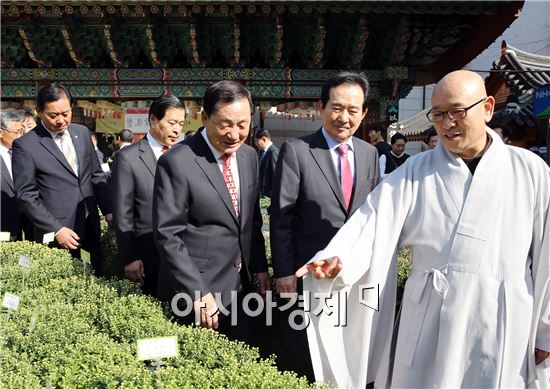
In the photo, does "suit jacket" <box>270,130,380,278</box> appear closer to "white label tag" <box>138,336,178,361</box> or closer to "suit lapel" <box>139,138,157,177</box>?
"white label tag" <box>138,336,178,361</box>

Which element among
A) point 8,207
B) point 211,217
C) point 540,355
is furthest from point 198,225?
point 8,207

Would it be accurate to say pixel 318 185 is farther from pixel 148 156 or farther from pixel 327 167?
pixel 148 156

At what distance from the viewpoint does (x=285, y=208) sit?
2822mm

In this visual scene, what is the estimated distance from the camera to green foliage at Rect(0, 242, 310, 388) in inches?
72.2

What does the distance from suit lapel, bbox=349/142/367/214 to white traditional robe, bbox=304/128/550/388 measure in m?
0.49

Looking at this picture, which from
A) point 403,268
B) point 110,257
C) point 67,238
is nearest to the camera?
point 67,238

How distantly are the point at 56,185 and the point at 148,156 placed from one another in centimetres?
95

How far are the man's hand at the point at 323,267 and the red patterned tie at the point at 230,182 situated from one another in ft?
2.42

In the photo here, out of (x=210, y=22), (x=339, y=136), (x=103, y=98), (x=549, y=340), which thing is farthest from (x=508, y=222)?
(x=103, y=98)

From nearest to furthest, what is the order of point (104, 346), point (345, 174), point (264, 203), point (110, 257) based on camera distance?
1. point (104, 346)
2. point (345, 174)
3. point (110, 257)
4. point (264, 203)

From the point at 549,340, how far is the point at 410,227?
0.77 meters

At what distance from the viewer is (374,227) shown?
2324 millimetres

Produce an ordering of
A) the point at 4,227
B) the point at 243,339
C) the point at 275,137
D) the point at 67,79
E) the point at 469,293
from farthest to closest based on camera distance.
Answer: the point at 275,137
the point at 67,79
the point at 4,227
the point at 243,339
the point at 469,293

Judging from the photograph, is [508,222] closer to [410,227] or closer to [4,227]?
[410,227]
